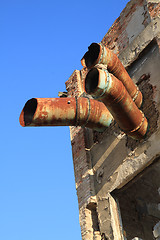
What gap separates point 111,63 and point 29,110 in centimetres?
158

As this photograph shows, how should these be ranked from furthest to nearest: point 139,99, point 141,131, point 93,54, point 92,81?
point 139,99 < point 93,54 < point 141,131 < point 92,81

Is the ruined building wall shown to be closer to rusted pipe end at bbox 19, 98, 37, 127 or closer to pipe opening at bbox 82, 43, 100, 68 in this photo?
pipe opening at bbox 82, 43, 100, 68

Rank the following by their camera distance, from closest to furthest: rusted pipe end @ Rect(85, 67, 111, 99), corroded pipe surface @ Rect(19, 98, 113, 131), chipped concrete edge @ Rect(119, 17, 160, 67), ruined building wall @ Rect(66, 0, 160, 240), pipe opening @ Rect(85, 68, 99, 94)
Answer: rusted pipe end @ Rect(85, 67, 111, 99) < pipe opening @ Rect(85, 68, 99, 94) < ruined building wall @ Rect(66, 0, 160, 240) < corroded pipe surface @ Rect(19, 98, 113, 131) < chipped concrete edge @ Rect(119, 17, 160, 67)

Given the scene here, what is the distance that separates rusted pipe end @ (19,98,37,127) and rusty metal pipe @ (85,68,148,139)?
111 centimetres

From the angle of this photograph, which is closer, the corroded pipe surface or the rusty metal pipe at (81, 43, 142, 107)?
the rusty metal pipe at (81, 43, 142, 107)

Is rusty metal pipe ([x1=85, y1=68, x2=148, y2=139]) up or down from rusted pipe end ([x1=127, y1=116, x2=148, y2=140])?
up

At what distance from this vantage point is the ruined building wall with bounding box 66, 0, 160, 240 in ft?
22.3

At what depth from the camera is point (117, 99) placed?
6363 millimetres

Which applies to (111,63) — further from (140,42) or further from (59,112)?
(59,112)

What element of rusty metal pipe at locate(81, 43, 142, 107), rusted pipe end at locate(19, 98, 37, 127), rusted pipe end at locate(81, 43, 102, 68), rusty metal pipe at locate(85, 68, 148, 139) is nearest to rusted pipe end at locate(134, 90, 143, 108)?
rusty metal pipe at locate(81, 43, 142, 107)

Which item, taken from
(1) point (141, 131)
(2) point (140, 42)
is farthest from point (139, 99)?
(2) point (140, 42)

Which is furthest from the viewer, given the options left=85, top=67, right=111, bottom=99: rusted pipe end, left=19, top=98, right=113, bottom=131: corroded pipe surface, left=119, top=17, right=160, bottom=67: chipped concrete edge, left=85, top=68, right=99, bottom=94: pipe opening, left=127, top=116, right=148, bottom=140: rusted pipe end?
left=119, top=17, right=160, bottom=67: chipped concrete edge

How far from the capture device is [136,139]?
22.5ft

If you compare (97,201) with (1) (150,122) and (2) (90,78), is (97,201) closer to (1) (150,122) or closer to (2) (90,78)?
(1) (150,122)
